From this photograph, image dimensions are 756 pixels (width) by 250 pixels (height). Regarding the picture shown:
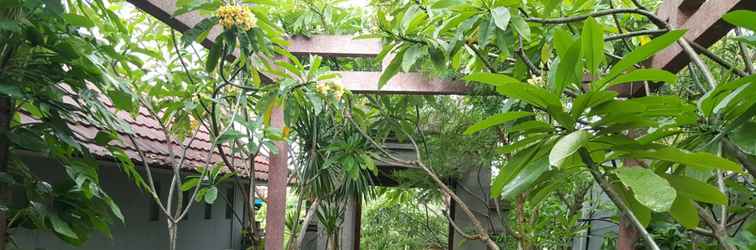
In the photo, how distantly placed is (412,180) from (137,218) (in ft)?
7.99

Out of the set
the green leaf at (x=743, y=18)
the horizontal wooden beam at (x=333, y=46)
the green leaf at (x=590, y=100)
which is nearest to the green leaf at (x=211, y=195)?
the horizontal wooden beam at (x=333, y=46)

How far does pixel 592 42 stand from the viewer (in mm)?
796

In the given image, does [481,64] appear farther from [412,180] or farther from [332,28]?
[412,180]

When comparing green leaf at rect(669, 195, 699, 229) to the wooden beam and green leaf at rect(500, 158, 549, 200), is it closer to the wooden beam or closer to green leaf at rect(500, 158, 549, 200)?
green leaf at rect(500, 158, 549, 200)

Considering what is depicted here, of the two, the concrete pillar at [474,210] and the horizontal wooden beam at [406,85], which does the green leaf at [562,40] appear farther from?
the concrete pillar at [474,210]

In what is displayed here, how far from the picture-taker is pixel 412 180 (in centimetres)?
480

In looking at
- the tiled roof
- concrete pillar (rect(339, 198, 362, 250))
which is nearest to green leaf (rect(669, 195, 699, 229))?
the tiled roof

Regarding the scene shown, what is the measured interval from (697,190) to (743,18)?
10.0 inches

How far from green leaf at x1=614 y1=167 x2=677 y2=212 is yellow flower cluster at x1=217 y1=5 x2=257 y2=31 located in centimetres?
177

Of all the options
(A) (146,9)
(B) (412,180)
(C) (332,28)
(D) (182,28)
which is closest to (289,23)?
(C) (332,28)

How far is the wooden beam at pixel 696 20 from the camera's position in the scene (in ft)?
4.44

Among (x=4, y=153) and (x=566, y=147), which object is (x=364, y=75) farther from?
(x=566, y=147)

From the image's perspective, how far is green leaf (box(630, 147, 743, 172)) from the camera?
0.73 meters

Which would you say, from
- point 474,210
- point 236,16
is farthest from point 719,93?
point 474,210
